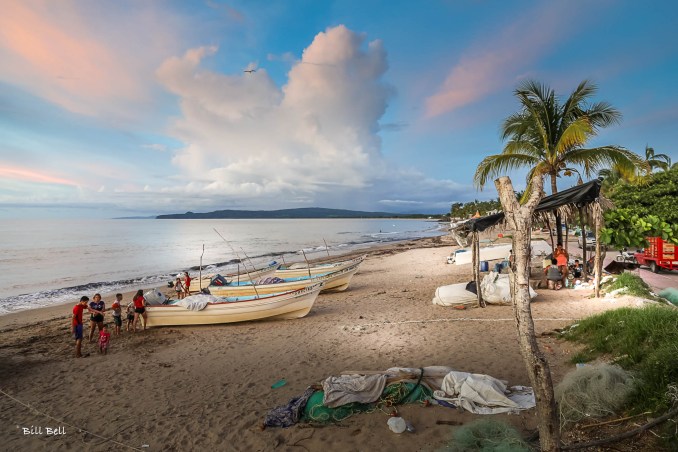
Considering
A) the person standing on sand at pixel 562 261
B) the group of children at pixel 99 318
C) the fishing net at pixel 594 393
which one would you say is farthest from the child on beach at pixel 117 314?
the person standing on sand at pixel 562 261

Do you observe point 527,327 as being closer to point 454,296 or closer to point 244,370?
point 244,370

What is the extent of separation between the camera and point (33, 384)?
786 centimetres

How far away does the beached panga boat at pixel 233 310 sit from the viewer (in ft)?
38.4

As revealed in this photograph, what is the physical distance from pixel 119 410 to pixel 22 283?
25.0m

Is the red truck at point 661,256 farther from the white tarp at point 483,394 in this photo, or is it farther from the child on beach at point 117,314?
the child on beach at point 117,314

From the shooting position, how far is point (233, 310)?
11.7m

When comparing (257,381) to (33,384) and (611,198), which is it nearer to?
(33,384)

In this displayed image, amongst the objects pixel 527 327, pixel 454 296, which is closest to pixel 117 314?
pixel 454 296

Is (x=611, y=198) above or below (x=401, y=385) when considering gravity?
above

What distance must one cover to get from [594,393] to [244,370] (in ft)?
21.4

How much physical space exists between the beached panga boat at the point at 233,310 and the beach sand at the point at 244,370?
310mm

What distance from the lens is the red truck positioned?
16.4 m

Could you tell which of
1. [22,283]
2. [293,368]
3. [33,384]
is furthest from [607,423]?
[22,283]

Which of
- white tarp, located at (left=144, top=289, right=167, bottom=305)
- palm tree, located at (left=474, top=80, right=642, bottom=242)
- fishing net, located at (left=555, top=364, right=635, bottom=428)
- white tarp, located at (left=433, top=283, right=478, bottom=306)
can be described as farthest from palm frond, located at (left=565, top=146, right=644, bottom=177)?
white tarp, located at (left=144, top=289, right=167, bottom=305)
